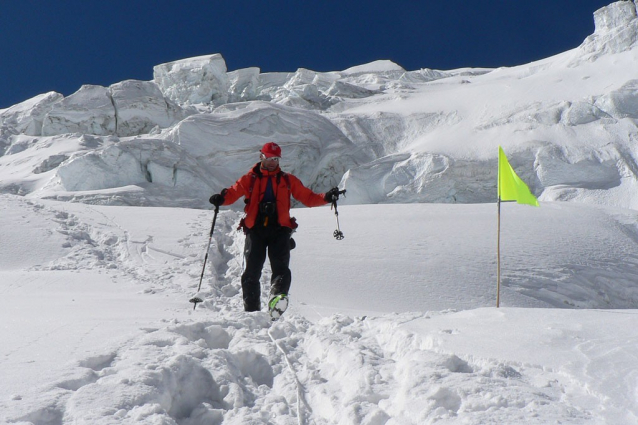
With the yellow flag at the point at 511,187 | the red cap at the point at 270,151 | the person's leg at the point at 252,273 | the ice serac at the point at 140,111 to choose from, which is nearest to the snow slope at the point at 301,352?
the person's leg at the point at 252,273

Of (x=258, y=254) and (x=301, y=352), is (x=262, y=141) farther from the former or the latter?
(x=301, y=352)

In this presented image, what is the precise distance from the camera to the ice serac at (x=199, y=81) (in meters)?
42.9

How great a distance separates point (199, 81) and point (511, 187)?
1643 inches

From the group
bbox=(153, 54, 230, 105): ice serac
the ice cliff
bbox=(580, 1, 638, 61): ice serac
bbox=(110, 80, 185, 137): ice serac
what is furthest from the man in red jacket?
bbox=(153, 54, 230, 105): ice serac

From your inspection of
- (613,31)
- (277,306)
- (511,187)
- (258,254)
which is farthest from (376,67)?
(277,306)

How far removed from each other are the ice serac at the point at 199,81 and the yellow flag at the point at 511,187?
40.3 meters

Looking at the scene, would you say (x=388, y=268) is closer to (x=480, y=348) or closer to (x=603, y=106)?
(x=480, y=348)

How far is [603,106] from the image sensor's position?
24.4 metres

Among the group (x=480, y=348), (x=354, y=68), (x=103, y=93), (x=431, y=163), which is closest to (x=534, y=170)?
(x=431, y=163)

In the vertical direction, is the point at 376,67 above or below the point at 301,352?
above

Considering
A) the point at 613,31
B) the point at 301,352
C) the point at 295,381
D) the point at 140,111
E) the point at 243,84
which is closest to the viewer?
the point at 295,381

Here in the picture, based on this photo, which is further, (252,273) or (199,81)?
(199,81)

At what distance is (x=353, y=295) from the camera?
646cm

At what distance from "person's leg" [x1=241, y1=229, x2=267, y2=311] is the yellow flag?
255cm
